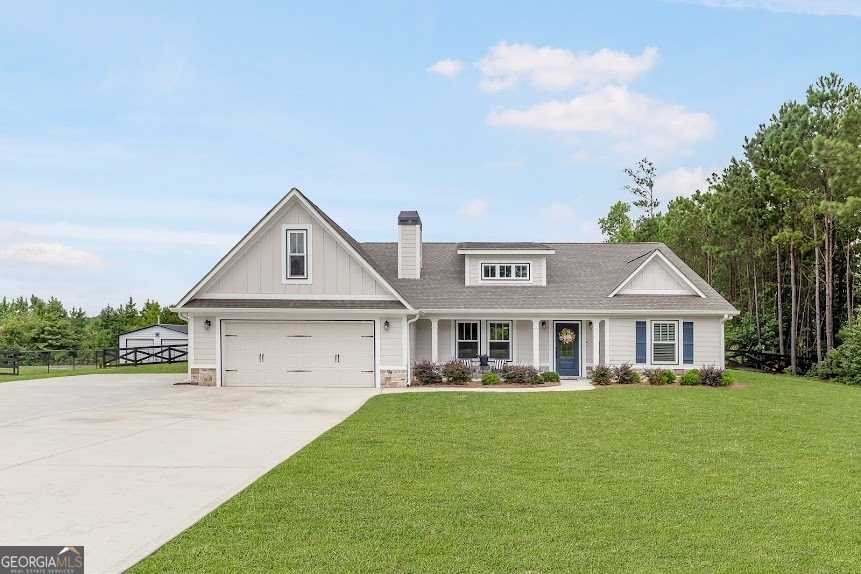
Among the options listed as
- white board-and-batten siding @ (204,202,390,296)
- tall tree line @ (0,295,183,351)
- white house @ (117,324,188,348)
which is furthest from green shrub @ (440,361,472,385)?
tall tree line @ (0,295,183,351)

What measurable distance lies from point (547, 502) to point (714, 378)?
16477 millimetres

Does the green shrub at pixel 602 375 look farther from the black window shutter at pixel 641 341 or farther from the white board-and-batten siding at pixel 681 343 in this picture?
the black window shutter at pixel 641 341

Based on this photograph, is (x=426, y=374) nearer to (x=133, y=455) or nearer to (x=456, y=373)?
(x=456, y=373)

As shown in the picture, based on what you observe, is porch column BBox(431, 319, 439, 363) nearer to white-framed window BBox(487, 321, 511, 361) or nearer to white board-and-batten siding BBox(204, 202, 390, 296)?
white-framed window BBox(487, 321, 511, 361)

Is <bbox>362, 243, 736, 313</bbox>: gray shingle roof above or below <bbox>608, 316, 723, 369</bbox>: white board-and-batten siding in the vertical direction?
above

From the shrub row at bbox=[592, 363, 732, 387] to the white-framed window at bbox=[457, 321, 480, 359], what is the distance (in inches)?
174

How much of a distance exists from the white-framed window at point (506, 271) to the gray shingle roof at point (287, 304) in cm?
562

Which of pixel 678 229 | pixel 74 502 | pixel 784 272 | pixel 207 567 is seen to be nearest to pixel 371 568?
pixel 207 567

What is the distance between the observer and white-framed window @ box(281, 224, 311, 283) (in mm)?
21250

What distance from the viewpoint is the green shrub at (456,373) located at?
21.4 metres

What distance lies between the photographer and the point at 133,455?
10039 mm

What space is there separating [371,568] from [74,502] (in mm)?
4062

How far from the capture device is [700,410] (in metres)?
15.3

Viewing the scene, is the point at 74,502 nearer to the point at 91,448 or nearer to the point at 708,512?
the point at 91,448
